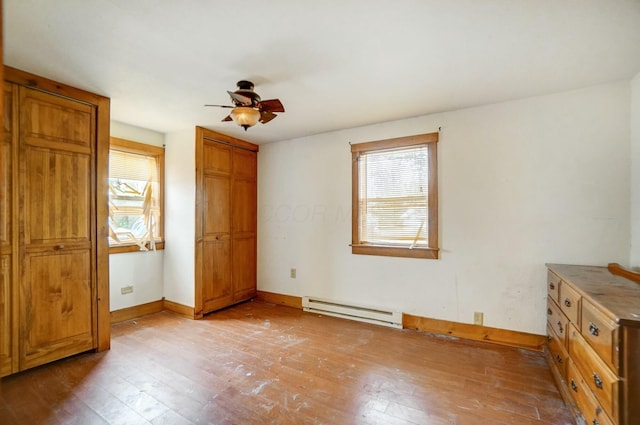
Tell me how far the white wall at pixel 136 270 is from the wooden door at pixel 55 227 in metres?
0.81

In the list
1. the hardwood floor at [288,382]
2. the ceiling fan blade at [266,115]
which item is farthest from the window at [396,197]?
the ceiling fan blade at [266,115]

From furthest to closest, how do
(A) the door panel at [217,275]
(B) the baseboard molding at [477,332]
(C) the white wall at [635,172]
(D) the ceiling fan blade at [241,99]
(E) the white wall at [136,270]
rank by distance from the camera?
(A) the door panel at [217,275], (E) the white wall at [136,270], (B) the baseboard molding at [477,332], (C) the white wall at [635,172], (D) the ceiling fan blade at [241,99]

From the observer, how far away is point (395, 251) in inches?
140

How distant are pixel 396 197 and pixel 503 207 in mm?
1080

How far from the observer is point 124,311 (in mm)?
3697

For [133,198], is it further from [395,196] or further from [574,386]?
[574,386]

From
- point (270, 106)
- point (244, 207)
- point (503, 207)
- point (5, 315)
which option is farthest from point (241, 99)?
point (503, 207)

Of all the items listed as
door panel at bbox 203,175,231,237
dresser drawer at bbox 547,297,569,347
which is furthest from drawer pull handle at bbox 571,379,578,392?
door panel at bbox 203,175,231,237

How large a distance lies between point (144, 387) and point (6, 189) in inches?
74.0

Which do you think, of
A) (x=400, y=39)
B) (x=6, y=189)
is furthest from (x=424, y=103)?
(x=6, y=189)

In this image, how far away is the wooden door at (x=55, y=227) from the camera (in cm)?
249

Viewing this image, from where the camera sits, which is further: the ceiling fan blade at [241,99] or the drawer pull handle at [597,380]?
the ceiling fan blade at [241,99]

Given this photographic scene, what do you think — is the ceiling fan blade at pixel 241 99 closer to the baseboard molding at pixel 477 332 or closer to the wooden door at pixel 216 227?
the wooden door at pixel 216 227

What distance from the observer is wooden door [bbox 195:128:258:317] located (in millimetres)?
3893
